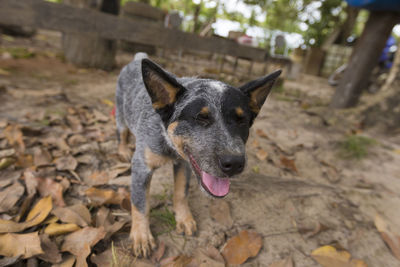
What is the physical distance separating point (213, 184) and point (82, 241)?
4.17 feet

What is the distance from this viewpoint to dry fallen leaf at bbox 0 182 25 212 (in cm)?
233

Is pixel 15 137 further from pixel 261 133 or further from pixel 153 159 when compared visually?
pixel 261 133

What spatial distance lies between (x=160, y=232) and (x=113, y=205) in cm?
62

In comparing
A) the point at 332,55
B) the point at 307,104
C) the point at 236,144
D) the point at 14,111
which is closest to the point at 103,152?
the point at 14,111

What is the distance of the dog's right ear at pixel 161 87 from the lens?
1.87 metres

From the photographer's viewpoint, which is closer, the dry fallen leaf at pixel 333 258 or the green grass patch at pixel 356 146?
the dry fallen leaf at pixel 333 258

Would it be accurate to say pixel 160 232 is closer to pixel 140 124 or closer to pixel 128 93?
pixel 140 124

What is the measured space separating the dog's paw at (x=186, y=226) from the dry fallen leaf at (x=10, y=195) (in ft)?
5.28

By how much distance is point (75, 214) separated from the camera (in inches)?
93.4

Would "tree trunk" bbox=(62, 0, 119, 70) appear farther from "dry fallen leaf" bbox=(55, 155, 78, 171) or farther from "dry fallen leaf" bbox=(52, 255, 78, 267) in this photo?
"dry fallen leaf" bbox=(52, 255, 78, 267)

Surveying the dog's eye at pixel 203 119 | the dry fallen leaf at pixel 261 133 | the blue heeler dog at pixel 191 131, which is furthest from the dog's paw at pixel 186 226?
the dry fallen leaf at pixel 261 133

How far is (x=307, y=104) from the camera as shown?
7.09 meters

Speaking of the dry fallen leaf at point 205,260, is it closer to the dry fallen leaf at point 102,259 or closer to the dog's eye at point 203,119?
the dry fallen leaf at point 102,259

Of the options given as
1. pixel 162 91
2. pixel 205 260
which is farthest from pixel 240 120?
pixel 205 260
